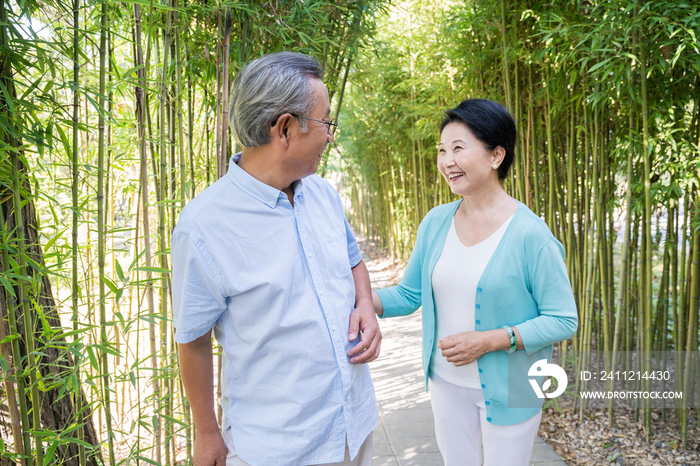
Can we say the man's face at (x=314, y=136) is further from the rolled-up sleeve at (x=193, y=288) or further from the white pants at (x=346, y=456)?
the white pants at (x=346, y=456)

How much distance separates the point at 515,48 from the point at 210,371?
2335 mm

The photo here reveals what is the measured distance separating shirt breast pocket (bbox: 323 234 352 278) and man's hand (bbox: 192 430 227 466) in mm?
458

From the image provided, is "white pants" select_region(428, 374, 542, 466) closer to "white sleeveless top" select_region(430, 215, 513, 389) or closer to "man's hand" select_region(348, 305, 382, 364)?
"white sleeveless top" select_region(430, 215, 513, 389)

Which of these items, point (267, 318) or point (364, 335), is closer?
point (267, 318)

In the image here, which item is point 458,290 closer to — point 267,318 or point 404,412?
point 267,318

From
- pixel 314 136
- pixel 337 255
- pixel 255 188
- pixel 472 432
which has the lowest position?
pixel 472 432

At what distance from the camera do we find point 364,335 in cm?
115

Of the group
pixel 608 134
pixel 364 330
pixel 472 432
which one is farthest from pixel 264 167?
pixel 608 134

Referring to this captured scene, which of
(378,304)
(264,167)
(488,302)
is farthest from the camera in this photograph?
(378,304)

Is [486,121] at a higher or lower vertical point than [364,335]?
higher

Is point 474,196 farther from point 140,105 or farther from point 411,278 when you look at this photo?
point 140,105

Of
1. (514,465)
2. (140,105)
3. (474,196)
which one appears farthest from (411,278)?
(140,105)

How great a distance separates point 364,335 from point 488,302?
1.31 ft

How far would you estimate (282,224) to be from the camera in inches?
42.5
